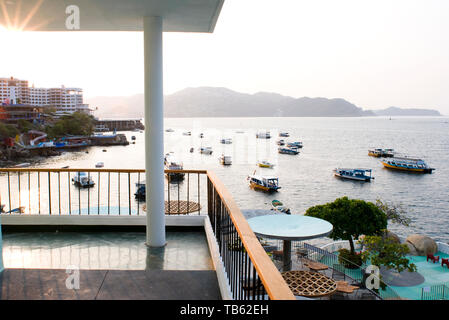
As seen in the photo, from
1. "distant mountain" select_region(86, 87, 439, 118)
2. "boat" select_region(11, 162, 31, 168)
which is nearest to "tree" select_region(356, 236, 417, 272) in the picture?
"boat" select_region(11, 162, 31, 168)

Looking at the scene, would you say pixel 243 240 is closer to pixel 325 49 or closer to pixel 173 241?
pixel 173 241

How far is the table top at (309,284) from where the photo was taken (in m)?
7.42

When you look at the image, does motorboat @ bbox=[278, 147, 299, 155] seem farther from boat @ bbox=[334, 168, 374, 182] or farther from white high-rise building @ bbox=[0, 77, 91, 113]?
white high-rise building @ bbox=[0, 77, 91, 113]

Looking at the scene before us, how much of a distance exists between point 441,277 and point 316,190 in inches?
939

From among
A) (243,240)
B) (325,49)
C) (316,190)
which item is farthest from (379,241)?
(325,49)

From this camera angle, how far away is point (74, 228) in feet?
15.4

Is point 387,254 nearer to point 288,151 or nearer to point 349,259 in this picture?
point 349,259

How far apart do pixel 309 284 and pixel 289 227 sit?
1381 millimetres

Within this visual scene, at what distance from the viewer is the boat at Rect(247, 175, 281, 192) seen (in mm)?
40272

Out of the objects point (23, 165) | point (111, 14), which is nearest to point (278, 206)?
point (111, 14)

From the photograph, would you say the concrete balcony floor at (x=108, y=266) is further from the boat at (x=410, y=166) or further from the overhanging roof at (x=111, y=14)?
the boat at (x=410, y=166)

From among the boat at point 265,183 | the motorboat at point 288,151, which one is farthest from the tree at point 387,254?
the motorboat at point 288,151

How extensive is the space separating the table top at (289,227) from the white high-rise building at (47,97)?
6327 cm
